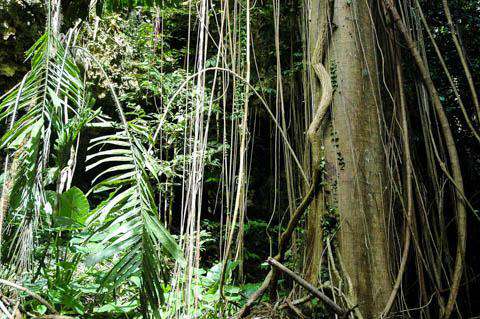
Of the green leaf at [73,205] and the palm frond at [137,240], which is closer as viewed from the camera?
the palm frond at [137,240]

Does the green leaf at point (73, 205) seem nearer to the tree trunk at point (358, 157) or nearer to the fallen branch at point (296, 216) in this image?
the fallen branch at point (296, 216)

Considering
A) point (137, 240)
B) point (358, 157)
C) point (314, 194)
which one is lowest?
point (137, 240)

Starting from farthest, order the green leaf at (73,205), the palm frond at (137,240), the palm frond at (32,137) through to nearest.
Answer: the green leaf at (73,205) → the palm frond at (32,137) → the palm frond at (137,240)

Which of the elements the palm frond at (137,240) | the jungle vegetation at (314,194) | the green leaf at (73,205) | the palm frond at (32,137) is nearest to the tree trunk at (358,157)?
the jungle vegetation at (314,194)

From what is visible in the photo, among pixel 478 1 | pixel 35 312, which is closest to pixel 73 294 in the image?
pixel 35 312

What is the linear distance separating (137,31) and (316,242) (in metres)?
2.85

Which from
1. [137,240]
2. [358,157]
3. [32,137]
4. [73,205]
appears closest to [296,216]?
[358,157]

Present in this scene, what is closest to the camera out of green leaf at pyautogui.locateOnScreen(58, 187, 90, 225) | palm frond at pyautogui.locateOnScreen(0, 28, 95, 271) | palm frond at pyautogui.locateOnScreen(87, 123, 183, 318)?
palm frond at pyautogui.locateOnScreen(87, 123, 183, 318)

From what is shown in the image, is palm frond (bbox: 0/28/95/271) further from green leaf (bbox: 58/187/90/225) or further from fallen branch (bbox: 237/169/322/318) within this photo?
fallen branch (bbox: 237/169/322/318)

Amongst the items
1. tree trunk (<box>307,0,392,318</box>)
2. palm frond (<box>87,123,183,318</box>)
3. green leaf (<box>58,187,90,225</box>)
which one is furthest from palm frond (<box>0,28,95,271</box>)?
tree trunk (<box>307,0,392,318</box>)

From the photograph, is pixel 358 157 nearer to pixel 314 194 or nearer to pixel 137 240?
pixel 314 194

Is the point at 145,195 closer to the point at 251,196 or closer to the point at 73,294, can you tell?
the point at 73,294

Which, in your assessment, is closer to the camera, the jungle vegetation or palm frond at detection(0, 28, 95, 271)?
the jungle vegetation

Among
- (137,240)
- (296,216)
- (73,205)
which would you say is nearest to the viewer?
(137,240)
